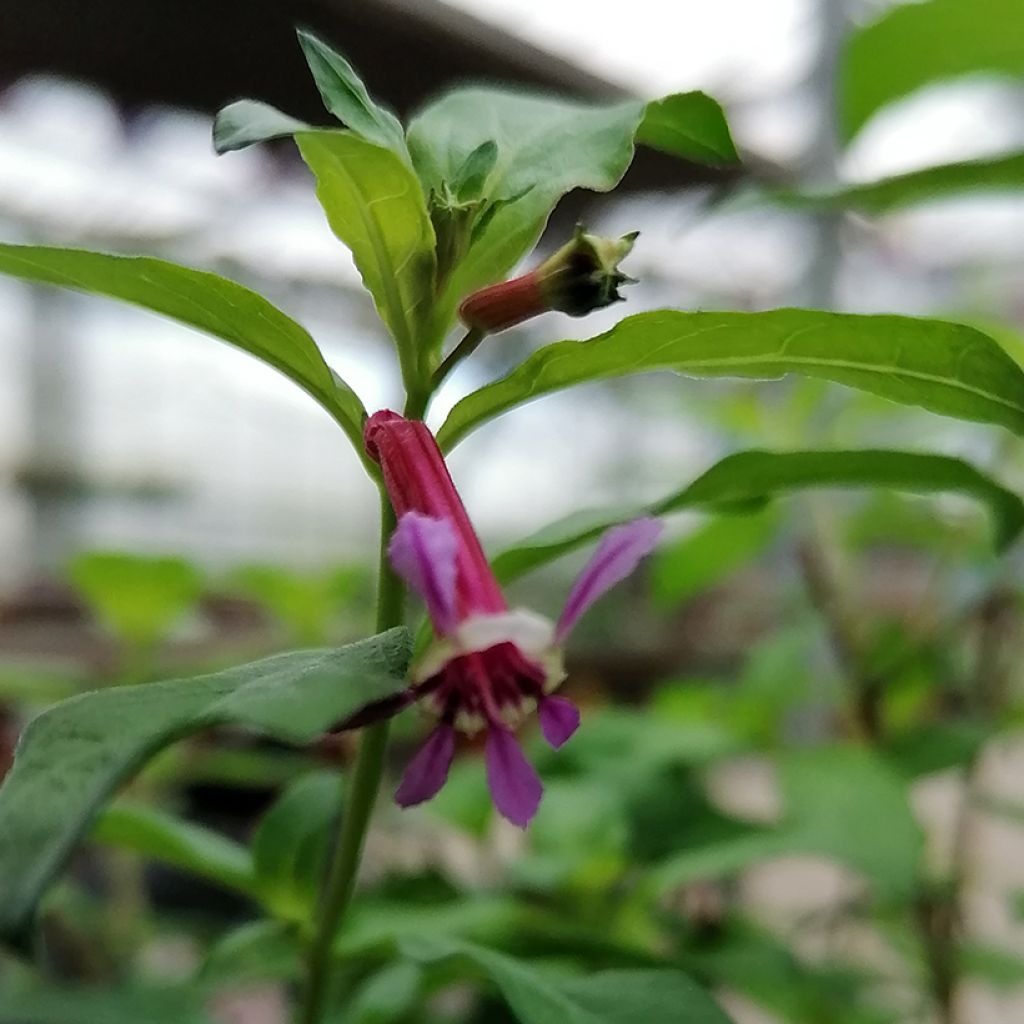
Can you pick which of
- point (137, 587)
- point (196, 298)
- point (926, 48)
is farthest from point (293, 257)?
point (196, 298)

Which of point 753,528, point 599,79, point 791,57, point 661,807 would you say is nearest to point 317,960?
point 661,807

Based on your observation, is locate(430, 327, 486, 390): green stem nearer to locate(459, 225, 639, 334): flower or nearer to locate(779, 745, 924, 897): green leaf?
locate(459, 225, 639, 334): flower

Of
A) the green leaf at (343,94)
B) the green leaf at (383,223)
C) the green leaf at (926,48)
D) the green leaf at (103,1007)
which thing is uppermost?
the green leaf at (926,48)

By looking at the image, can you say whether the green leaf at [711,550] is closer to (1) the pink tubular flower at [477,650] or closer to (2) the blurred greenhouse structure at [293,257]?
(2) the blurred greenhouse structure at [293,257]

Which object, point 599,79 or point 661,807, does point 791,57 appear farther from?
point 661,807

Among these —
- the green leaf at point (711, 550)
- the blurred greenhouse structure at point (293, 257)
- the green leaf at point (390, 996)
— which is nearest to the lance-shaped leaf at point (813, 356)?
the blurred greenhouse structure at point (293, 257)

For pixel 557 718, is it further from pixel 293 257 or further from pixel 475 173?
pixel 293 257
